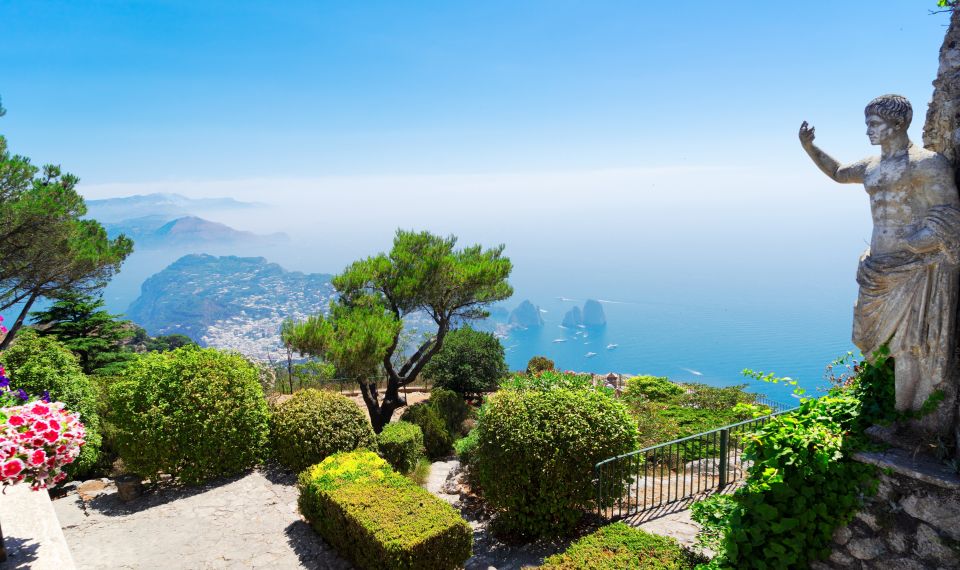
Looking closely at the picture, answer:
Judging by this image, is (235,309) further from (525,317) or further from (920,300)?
(920,300)

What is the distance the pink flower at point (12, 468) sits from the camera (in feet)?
15.4

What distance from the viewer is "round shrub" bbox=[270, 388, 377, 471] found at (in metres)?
8.99

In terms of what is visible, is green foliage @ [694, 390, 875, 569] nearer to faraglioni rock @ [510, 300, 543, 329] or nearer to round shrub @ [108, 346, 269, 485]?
round shrub @ [108, 346, 269, 485]

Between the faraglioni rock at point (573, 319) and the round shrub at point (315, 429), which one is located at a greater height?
the round shrub at point (315, 429)

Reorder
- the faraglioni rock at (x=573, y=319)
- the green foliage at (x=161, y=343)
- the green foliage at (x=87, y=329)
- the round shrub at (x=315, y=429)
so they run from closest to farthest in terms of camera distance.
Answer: the round shrub at (x=315, y=429) → the green foliage at (x=87, y=329) → the green foliage at (x=161, y=343) → the faraglioni rock at (x=573, y=319)

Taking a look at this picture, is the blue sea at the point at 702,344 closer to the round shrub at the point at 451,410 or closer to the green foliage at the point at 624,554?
the round shrub at the point at 451,410

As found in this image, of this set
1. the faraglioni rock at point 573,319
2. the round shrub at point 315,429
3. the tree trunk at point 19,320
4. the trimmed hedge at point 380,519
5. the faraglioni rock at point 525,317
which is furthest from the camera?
the faraglioni rock at point 573,319

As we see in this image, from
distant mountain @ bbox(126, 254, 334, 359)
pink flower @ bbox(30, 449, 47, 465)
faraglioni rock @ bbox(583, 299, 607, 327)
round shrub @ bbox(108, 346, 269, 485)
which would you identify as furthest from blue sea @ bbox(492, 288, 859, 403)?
pink flower @ bbox(30, 449, 47, 465)

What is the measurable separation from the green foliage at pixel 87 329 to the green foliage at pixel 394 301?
7.97 metres

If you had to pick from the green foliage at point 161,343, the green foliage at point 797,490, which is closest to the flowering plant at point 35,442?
the green foliage at point 797,490

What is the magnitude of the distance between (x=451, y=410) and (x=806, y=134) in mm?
12003

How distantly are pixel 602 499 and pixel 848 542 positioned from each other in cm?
322

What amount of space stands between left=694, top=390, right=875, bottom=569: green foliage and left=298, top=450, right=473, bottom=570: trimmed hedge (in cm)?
293

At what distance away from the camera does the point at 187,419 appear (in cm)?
877
